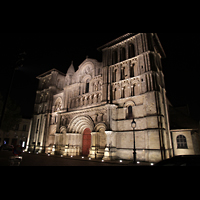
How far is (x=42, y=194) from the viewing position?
101 inches

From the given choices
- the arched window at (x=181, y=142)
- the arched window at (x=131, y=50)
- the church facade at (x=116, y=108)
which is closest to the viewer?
the church facade at (x=116, y=108)

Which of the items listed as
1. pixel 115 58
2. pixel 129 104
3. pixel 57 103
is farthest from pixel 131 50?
pixel 57 103

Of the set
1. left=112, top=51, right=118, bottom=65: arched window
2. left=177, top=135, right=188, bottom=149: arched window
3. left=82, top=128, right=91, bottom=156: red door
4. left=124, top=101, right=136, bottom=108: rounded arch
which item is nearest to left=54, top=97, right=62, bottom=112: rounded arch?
left=82, top=128, right=91, bottom=156: red door

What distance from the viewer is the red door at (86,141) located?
22.1 meters

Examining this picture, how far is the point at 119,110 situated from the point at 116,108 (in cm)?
58

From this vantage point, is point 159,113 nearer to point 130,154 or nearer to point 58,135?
point 130,154

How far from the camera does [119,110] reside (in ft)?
63.5

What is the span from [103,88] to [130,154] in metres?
10.5

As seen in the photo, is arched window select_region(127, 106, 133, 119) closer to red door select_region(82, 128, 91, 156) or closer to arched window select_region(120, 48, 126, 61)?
red door select_region(82, 128, 91, 156)

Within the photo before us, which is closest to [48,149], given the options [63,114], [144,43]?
[63,114]

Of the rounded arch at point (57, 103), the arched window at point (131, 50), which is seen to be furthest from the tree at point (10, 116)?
the arched window at point (131, 50)

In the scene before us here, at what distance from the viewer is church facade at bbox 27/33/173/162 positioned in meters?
16.3

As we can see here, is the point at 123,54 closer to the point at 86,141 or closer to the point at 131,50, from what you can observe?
the point at 131,50

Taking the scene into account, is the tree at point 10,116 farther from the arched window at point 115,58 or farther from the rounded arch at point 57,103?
the arched window at point 115,58
